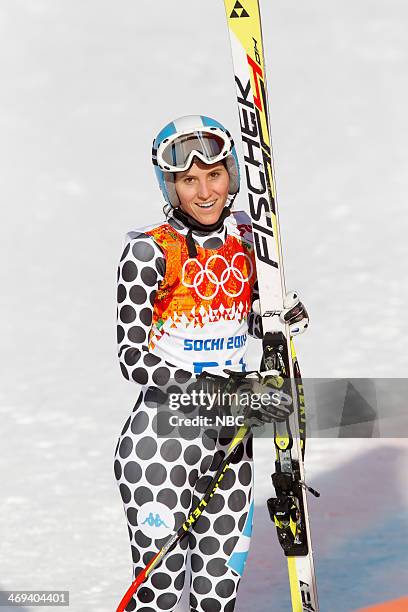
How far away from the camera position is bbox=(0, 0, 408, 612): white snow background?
6.57 m

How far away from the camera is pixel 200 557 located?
469 cm

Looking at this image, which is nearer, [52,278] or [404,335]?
[404,335]

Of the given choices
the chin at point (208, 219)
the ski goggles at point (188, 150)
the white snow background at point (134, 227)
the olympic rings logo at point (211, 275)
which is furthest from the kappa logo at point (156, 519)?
the white snow background at point (134, 227)

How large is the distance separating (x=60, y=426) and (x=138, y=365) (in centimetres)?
307

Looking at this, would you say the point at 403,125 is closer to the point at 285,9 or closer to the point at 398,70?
the point at 398,70

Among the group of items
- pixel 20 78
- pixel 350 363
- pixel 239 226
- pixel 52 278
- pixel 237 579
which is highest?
pixel 20 78

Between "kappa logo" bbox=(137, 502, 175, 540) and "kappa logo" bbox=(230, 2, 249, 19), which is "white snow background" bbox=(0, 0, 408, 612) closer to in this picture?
"kappa logo" bbox=(137, 502, 175, 540)

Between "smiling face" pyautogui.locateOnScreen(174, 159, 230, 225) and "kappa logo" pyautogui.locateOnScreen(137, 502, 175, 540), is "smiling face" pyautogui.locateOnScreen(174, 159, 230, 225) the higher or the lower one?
the higher one

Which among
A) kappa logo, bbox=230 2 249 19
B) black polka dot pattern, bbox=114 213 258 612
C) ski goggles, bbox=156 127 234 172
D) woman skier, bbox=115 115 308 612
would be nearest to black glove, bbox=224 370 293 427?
woman skier, bbox=115 115 308 612

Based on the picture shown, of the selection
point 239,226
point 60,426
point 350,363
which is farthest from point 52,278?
point 239,226

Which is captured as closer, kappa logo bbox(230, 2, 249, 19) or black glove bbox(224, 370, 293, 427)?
black glove bbox(224, 370, 293, 427)

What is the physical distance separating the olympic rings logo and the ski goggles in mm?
314

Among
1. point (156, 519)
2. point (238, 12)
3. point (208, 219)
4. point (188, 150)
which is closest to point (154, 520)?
point (156, 519)

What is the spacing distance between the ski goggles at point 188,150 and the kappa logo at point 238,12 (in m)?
0.38
